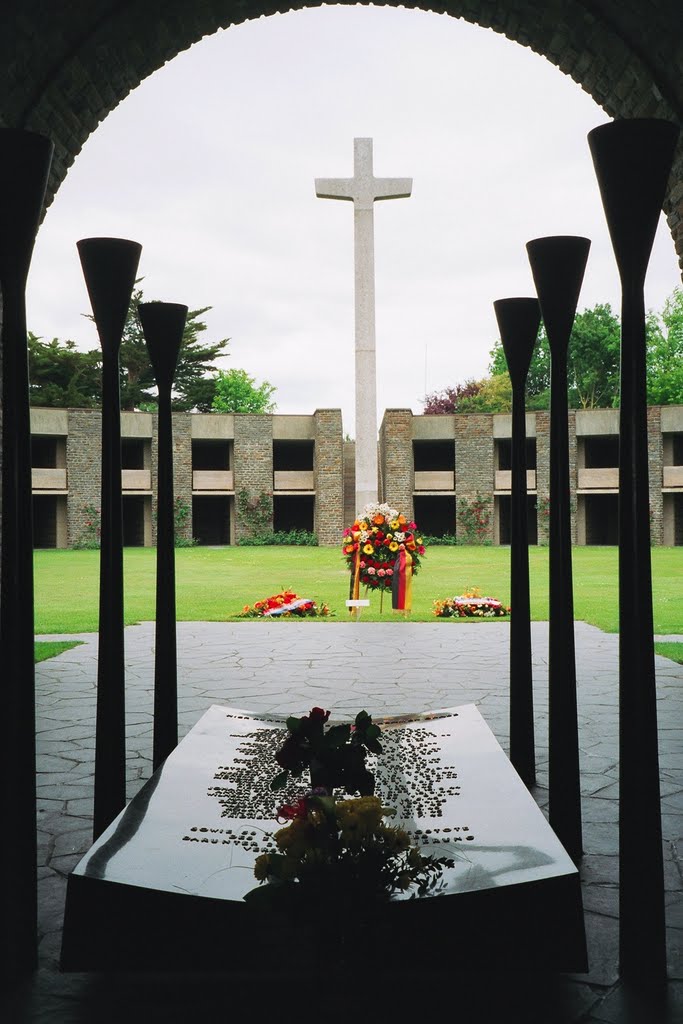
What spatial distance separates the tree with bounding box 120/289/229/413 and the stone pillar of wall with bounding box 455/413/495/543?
652 inches

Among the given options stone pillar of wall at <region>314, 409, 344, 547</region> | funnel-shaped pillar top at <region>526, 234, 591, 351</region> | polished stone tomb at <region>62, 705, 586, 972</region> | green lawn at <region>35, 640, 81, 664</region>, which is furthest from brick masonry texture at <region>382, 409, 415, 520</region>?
polished stone tomb at <region>62, 705, 586, 972</region>

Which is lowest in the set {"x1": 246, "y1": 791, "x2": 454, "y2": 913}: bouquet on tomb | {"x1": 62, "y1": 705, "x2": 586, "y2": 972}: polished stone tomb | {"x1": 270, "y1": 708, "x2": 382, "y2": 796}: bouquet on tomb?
{"x1": 62, "y1": 705, "x2": 586, "y2": 972}: polished stone tomb

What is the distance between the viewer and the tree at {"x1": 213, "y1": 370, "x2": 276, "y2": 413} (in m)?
57.0

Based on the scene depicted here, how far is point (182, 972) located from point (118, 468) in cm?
159

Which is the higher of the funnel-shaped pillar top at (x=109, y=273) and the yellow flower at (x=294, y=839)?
the funnel-shaped pillar top at (x=109, y=273)

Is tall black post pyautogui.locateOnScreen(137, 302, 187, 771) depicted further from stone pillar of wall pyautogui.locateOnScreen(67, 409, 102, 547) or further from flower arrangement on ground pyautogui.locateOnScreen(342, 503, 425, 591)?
stone pillar of wall pyautogui.locateOnScreen(67, 409, 102, 547)

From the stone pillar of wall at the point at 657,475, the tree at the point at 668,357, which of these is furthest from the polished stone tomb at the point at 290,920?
the tree at the point at 668,357

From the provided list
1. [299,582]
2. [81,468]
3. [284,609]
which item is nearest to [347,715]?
[284,609]

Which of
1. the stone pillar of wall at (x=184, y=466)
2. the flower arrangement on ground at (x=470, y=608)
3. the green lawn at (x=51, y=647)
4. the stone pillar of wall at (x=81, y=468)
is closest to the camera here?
the green lawn at (x=51, y=647)

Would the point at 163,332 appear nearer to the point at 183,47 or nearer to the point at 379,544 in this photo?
the point at 183,47

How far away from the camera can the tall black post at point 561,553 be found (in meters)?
3.03

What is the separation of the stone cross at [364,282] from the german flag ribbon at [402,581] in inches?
194

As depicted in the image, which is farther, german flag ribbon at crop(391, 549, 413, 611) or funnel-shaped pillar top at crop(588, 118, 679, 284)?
german flag ribbon at crop(391, 549, 413, 611)

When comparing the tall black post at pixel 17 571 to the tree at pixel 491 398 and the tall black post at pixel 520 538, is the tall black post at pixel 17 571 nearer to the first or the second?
the tall black post at pixel 520 538
